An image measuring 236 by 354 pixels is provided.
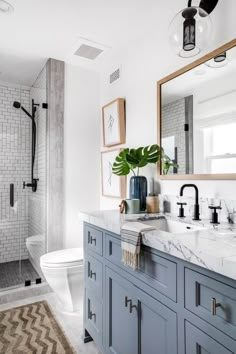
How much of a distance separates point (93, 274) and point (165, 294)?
78 cm

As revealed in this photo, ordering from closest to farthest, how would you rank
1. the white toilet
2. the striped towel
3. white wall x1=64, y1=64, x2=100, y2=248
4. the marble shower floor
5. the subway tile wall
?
1. the striped towel
2. the white toilet
3. the marble shower floor
4. white wall x1=64, y1=64, x2=100, y2=248
5. the subway tile wall

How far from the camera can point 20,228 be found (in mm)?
3137

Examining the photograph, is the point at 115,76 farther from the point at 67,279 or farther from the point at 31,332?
the point at 31,332

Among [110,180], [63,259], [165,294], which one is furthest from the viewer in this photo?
[110,180]

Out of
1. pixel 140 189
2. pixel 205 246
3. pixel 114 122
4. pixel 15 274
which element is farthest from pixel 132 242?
pixel 15 274

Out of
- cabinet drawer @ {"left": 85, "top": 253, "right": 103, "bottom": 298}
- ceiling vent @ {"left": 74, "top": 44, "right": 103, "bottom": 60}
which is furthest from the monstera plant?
ceiling vent @ {"left": 74, "top": 44, "right": 103, "bottom": 60}

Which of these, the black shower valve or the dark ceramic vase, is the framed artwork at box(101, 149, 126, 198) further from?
the black shower valve

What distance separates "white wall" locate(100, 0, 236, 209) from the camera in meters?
1.47

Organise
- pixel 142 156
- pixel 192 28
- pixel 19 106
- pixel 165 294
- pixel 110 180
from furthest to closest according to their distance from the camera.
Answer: pixel 19 106 < pixel 110 180 < pixel 142 156 < pixel 192 28 < pixel 165 294

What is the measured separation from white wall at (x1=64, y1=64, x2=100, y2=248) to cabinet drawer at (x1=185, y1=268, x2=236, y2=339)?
6.79ft

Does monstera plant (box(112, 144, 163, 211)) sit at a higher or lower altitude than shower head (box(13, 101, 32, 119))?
lower

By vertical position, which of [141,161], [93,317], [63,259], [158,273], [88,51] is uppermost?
[88,51]

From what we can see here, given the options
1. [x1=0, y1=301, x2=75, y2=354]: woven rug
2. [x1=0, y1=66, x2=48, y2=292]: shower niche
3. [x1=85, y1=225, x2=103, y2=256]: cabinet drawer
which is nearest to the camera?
[x1=85, y1=225, x2=103, y2=256]: cabinet drawer

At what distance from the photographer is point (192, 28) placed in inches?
52.8
